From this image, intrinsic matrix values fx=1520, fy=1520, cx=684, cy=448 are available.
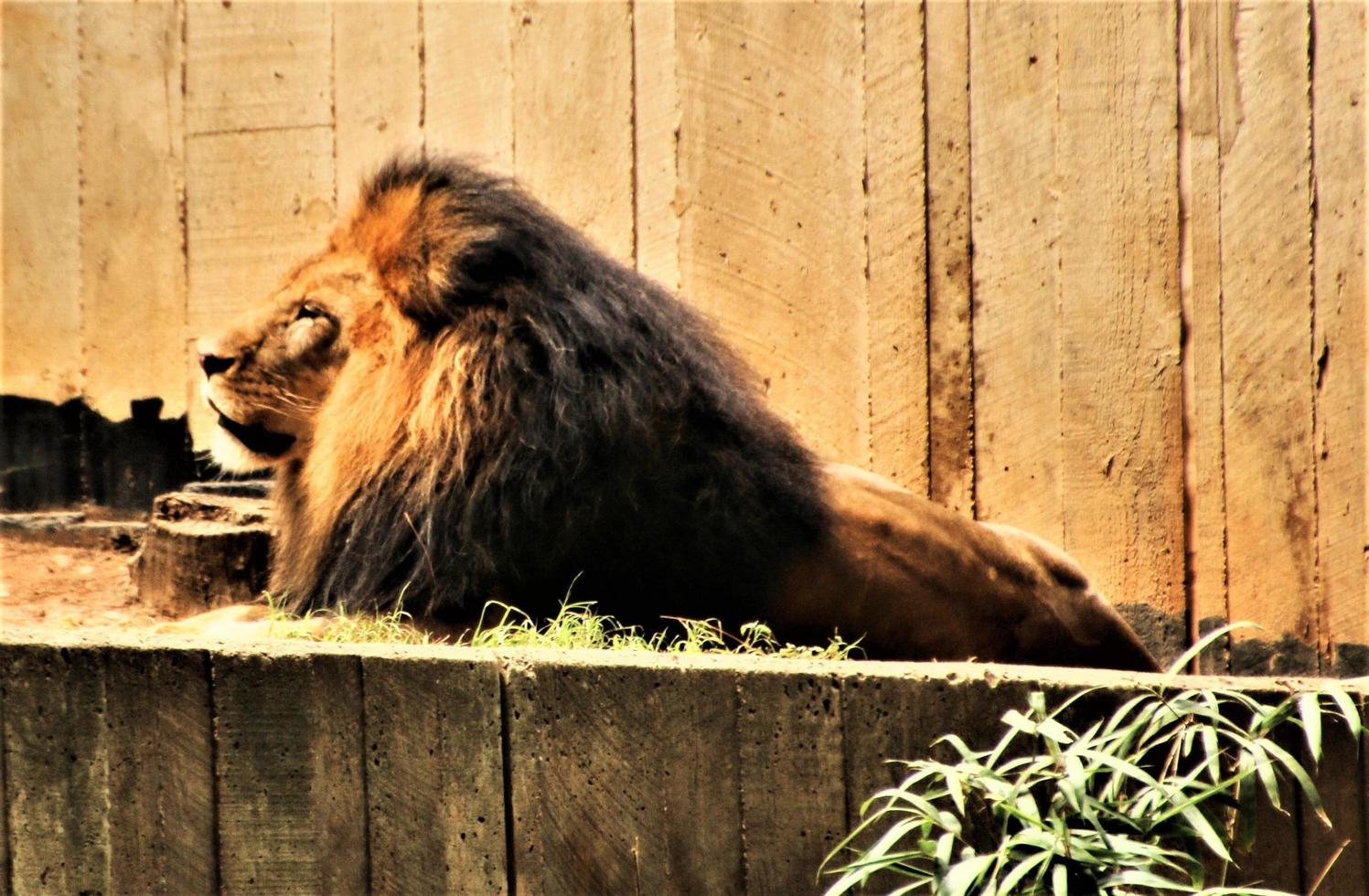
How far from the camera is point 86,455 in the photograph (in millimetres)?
4910

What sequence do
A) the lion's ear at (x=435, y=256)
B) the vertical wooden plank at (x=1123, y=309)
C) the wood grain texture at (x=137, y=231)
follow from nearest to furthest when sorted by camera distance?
the lion's ear at (x=435, y=256) < the vertical wooden plank at (x=1123, y=309) < the wood grain texture at (x=137, y=231)

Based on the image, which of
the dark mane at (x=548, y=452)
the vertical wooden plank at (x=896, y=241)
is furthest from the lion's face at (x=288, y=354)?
the vertical wooden plank at (x=896, y=241)

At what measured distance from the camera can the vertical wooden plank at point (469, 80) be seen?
15.1ft

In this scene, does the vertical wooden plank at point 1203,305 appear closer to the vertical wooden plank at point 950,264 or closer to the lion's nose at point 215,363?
the vertical wooden plank at point 950,264

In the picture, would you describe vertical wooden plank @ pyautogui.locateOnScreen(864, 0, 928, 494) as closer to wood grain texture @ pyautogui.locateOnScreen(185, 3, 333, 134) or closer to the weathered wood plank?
wood grain texture @ pyautogui.locateOnScreen(185, 3, 333, 134)

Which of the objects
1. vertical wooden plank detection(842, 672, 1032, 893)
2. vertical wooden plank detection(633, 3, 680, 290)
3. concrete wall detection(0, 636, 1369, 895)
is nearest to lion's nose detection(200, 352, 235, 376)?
vertical wooden plank detection(633, 3, 680, 290)

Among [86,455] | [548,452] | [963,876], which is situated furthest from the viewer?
[86,455]

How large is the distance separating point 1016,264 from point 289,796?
112 inches

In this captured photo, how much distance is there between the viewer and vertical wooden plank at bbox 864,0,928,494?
4.44m

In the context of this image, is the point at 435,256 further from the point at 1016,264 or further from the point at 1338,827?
the point at 1338,827

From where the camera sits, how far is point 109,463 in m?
4.92

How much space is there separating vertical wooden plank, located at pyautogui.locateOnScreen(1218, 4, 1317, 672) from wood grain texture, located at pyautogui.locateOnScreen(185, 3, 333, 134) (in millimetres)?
2734

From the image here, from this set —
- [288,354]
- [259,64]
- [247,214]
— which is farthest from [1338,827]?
[259,64]

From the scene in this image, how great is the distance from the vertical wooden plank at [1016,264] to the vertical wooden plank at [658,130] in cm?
87
